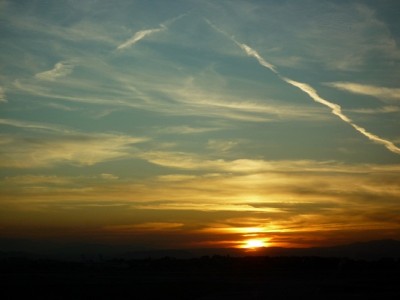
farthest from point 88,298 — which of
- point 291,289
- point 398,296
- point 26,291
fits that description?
point 398,296

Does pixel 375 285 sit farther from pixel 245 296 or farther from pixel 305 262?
pixel 305 262

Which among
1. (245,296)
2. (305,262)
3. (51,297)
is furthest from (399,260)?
(51,297)

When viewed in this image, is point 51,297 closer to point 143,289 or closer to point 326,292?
point 143,289

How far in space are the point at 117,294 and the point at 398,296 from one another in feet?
80.4

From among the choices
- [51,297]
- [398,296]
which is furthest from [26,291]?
[398,296]

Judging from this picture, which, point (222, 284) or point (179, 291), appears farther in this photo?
point (222, 284)

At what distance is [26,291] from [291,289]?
2527 centimetres

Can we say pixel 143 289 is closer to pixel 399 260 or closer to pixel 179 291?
pixel 179 291

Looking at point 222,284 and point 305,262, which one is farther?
point 305,262

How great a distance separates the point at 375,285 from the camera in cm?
5972

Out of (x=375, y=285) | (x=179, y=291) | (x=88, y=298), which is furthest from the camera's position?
(x=375, y=285)

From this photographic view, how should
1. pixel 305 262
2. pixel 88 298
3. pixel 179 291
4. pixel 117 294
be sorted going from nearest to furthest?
pixel 88 298 → pixel 117 294 → pixel 179 291 → pixel 305 262

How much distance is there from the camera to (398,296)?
4688 centimetres

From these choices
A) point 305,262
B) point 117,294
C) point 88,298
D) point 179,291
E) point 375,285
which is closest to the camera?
point 88,298
